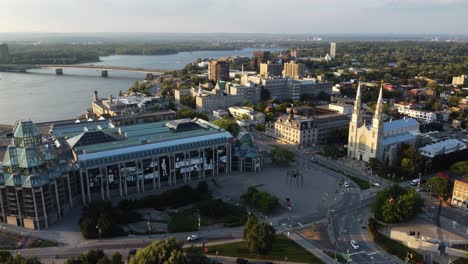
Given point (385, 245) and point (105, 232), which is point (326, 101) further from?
point (105, 232)

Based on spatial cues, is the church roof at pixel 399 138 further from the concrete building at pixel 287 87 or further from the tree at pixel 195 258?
the concrete building at pixel 287 87

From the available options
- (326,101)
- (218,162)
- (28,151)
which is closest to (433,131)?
(326,101)

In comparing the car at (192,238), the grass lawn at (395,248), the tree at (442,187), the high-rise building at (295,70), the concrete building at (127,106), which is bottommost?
the grass lawn at (395,248)

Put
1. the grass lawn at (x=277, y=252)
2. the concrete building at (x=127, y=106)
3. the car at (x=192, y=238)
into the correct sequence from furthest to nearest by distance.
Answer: the concrete building at (x=127, y=106) → the car at (x=192, y=238) → the grass lawn at (x=277, y=252)

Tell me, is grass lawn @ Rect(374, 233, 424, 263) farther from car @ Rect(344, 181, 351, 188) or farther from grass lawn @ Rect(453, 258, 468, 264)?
car @ Rect(344, 181, 351, 188)

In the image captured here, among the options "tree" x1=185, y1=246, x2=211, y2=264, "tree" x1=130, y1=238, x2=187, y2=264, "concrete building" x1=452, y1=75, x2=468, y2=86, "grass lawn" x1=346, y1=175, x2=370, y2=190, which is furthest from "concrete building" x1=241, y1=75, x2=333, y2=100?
"tree" x1=130, y1=238, x2=187, y2=264

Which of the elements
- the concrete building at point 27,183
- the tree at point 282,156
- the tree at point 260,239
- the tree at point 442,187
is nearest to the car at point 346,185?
the tree at point 282,156

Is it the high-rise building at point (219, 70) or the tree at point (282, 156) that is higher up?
the high-rise building at point (219, 70)
